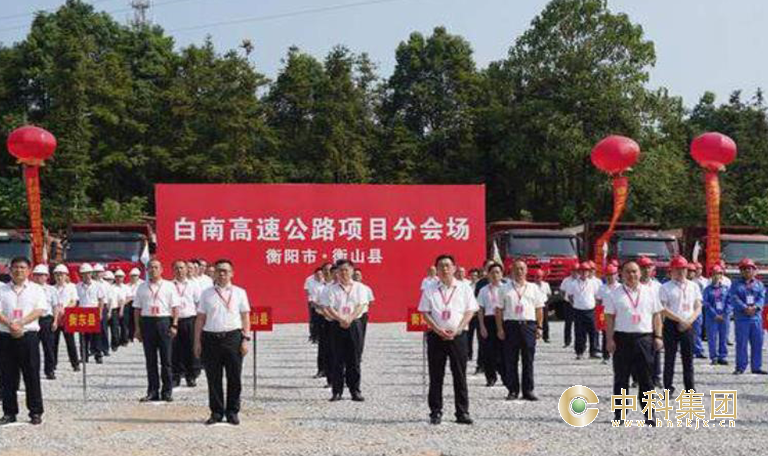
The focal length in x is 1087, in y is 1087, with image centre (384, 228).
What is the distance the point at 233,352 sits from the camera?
31.8ft

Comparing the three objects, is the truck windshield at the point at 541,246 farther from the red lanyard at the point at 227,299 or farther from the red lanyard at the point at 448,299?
the red lanyard at the point at 227,299

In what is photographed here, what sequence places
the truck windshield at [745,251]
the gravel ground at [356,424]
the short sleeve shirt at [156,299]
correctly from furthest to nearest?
the truck windshield at [745,251]
the short sleeve shirt at [156,299]
the gravel ground at [356,424]

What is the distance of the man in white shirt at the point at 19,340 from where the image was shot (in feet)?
31.5

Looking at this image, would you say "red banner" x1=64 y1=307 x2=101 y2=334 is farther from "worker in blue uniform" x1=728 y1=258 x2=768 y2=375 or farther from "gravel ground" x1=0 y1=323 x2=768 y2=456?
"worker in blue uniform" x1=728 y1=258 x2=768 y2=375

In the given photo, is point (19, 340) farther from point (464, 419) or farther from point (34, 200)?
point (34, 200)

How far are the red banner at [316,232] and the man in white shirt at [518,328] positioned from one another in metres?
13.1

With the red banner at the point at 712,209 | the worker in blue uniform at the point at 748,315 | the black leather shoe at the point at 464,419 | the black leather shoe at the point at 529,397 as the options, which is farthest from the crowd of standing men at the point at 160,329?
the red banner at the point at 712,209

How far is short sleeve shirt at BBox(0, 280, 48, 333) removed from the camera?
31.4 ft

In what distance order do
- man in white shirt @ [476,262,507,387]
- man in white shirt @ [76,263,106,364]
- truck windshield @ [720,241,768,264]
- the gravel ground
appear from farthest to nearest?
truck windshield @ [720,241,768,264]
man in white shirt @ [76,263,106,364]
man in white shirt @ [476,262,507,387]
the gravel ground

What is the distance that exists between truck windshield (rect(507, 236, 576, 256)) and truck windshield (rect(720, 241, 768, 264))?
332 centimetres

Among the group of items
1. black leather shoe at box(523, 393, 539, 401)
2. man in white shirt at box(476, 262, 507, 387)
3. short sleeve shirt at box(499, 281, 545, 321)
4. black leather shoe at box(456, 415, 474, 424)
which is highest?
short sleeve shirt at box(499, 281, 545, 321)

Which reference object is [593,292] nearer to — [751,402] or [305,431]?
[751,402]

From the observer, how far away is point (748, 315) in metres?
13.8

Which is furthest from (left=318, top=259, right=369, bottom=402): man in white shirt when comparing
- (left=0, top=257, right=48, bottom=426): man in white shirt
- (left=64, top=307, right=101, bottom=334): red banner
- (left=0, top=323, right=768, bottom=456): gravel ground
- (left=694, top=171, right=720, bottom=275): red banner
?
(left=694, top=171, right=720, bottom=275): red banner
